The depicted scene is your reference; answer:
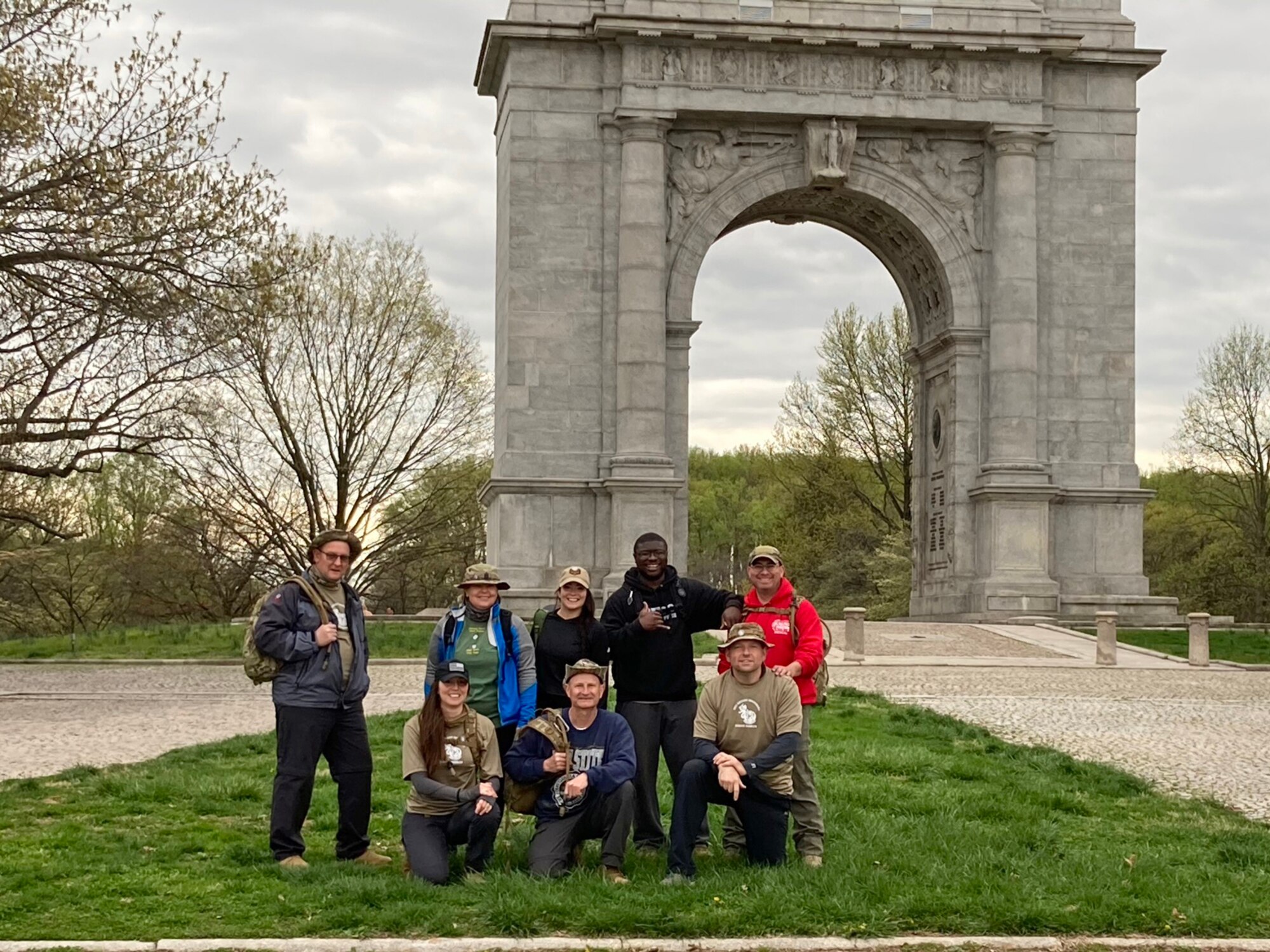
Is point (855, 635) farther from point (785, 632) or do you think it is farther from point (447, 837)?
point (447, 837)

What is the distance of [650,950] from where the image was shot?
24.5 ft

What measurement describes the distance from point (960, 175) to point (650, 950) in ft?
91.7

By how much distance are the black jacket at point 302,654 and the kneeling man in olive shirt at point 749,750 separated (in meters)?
1.97

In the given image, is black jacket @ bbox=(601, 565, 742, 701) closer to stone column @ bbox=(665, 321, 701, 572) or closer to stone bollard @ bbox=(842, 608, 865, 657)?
stone bollard @ bbox=(842, 608, 865, 657)

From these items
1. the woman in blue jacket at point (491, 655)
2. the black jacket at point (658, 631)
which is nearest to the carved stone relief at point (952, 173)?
the black jacket at point (658, 631)

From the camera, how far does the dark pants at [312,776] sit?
373 inches

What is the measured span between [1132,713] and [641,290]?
16.1 m

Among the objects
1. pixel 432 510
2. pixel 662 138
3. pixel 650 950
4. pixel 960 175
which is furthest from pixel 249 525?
pixel 650 950

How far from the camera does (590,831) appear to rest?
30.2 feet

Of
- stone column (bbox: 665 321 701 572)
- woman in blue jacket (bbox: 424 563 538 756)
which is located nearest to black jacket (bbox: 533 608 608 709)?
woman in blue jacket (bbox: 424 563 538 756)

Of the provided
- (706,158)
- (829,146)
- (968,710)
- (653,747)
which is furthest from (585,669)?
(706,158)

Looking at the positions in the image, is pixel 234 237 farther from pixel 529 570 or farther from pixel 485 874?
pixel 485 874

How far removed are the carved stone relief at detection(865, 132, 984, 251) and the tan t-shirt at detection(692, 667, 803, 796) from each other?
2547cm

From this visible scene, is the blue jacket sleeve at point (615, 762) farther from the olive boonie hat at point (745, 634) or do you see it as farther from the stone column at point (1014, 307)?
the stone column at point (1014, 307)
